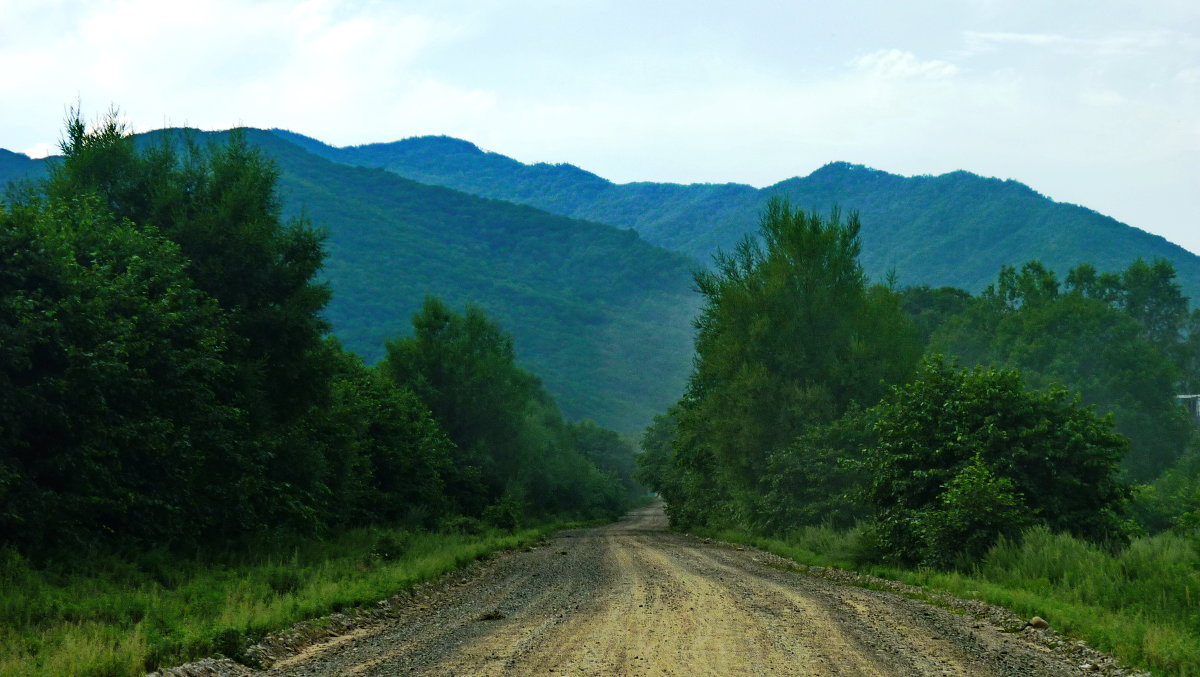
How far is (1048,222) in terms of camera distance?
186 metres

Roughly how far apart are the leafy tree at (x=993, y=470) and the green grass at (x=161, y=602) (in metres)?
11.5

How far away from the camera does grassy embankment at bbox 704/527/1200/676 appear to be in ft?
35.8

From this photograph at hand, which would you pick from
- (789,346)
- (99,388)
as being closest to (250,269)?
(99,388)

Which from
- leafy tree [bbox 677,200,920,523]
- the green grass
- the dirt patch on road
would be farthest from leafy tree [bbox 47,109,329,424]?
leafy tree [bbox 677,200,920,523]

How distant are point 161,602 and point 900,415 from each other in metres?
17.2

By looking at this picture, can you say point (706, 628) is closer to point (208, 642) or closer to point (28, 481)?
point (208, 642)

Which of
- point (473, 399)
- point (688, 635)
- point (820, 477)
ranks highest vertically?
point (473, 399)

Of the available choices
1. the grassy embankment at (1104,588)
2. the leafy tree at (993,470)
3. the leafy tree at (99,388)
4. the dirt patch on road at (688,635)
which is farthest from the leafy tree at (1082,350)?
the leafy tree at (99,388)

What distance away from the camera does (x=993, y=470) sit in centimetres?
2019

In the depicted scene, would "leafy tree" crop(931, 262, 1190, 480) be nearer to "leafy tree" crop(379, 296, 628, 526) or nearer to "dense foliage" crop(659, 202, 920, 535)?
"dense foliage" crop(659, 202, 920, 535)

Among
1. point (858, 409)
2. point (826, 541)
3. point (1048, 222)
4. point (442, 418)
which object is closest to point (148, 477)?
point (826, 541)

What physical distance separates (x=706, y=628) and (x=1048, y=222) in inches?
7828

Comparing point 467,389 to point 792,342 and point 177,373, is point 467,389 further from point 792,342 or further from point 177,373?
point 177,373

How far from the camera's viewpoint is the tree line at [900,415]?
66.5 feet
